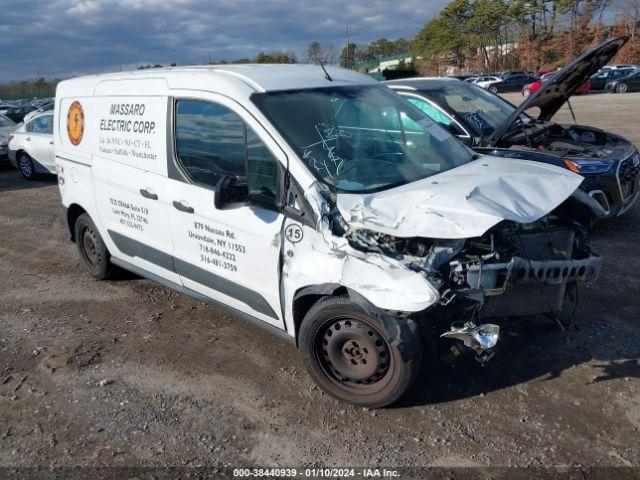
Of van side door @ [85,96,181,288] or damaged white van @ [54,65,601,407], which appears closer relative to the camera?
damaged white van @ [54,65,601,407]

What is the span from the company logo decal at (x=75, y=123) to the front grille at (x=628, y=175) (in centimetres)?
563

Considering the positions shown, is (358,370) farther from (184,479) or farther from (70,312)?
(70,312)

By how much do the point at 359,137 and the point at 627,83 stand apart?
116 feet

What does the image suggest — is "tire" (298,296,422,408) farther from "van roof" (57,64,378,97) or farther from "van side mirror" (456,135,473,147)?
"van side mirror" (456,135,473,147)

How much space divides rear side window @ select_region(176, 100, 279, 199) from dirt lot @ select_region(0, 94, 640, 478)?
4.50 ft

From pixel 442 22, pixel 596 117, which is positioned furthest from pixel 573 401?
pixel 442 22

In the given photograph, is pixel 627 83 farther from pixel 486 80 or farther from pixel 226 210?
pixel 226 210

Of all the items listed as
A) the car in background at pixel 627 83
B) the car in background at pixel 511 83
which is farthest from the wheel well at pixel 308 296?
the car in background at pixel 511 83

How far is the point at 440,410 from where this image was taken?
3.55 metres

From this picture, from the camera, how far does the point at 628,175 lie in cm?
636

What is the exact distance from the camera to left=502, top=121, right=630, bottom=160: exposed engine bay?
21.4 ft

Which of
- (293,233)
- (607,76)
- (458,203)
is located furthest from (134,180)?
(607,76)

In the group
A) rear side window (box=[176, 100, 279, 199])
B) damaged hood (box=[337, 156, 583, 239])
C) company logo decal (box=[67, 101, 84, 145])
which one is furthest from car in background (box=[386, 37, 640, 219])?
company logo decal (box=[67, 101, 84, 145])

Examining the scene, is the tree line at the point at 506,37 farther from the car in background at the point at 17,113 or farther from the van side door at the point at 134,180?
the van side door at the point at 134,180
